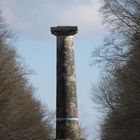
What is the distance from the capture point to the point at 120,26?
132ft

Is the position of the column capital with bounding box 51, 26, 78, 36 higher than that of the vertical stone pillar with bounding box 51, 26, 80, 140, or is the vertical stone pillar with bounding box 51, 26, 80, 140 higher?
the column capital with bounding box 51, 26, 78, 36

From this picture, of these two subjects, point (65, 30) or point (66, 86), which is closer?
point (66, 86)

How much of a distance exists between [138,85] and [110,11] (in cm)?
873

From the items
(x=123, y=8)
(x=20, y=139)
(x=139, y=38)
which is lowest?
(x=20, y=139)

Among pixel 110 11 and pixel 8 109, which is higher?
pixel 110 11

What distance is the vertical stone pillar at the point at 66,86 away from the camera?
163 feet

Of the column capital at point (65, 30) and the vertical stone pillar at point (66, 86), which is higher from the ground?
the column capital at point (65, 30)

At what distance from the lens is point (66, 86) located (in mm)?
49969

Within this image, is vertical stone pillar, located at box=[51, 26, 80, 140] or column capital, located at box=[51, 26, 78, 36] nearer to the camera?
vertical stone pillar, located at box=[51, 26, 80, 140]

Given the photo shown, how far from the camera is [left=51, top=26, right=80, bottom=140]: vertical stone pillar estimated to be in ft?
163

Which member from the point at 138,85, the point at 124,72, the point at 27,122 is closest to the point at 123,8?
the point at 124,72

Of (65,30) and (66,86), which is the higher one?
(65,30)

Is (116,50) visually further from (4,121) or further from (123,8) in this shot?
(4,121)

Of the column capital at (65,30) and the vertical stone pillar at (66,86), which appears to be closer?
the vertical stone pillar at (66,86)
